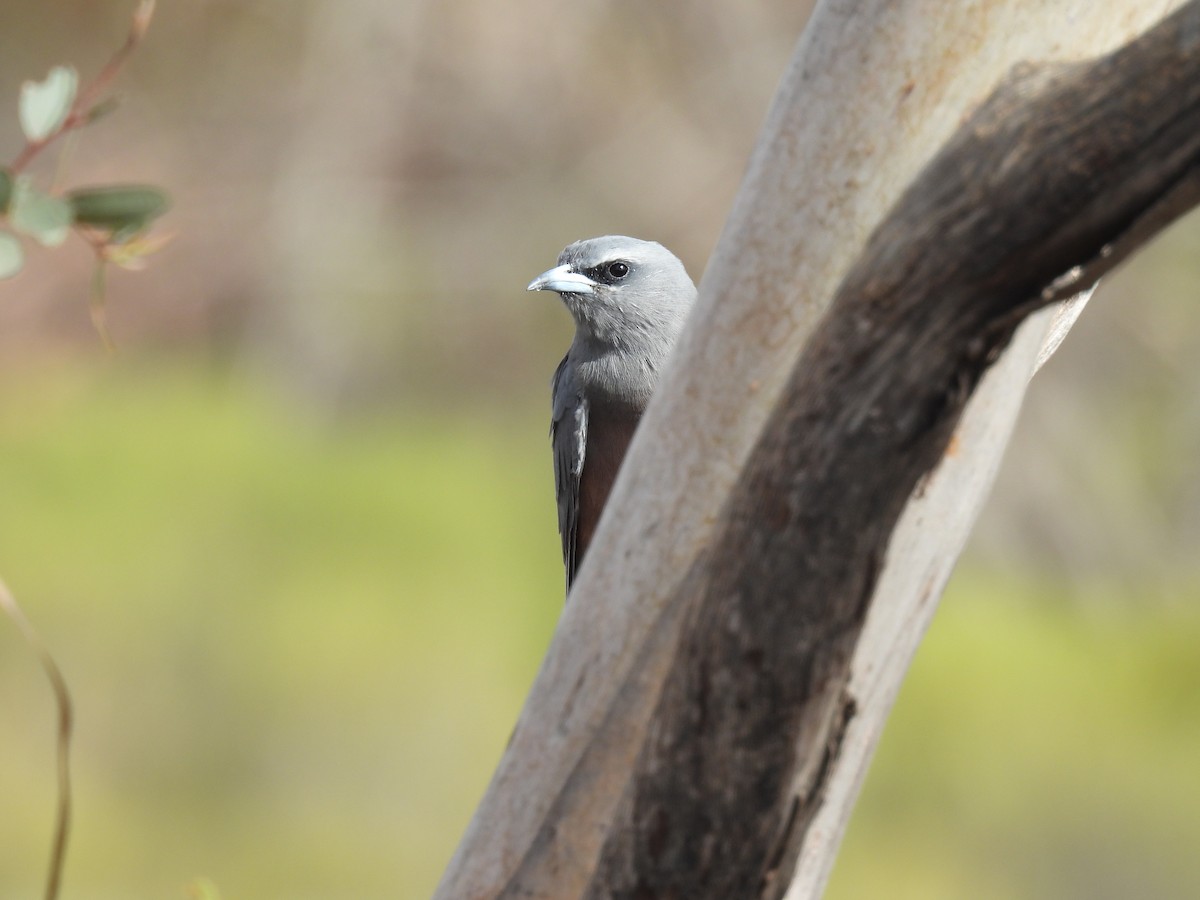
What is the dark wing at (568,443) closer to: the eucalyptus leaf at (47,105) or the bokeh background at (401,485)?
the eucalyptus leaf at (47,105)

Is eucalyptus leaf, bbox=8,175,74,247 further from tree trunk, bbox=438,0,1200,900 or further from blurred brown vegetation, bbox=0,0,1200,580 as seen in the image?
blurred brown vegetation, bbox=0,0,1200,580

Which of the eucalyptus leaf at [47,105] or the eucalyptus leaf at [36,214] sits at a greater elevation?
the eucalyptus leaf at [47,105]

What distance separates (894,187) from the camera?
1.20m

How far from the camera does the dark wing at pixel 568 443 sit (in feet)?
7.61

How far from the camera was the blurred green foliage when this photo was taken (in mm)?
4418

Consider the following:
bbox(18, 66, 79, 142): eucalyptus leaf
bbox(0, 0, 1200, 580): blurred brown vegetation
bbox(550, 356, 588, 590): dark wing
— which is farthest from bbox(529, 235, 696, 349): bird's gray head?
bbox(0, 0, 1200, 580): blurred brown vegetation

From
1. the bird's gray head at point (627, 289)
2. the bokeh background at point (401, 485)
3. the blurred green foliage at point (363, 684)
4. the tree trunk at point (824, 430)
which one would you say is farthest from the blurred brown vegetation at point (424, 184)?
the tree trunk at point (824, 430)

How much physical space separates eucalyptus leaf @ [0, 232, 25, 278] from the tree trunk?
22.1 inches

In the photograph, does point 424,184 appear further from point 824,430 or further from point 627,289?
point 824,430

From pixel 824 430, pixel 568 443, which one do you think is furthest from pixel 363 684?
pixel 824 430

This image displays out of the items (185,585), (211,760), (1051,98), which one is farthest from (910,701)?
(1051,98)

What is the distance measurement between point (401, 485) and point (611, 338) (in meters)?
4.34

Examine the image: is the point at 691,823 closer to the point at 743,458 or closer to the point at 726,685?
the point at 726,685

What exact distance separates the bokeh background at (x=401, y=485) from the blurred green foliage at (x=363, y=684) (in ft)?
0.05
